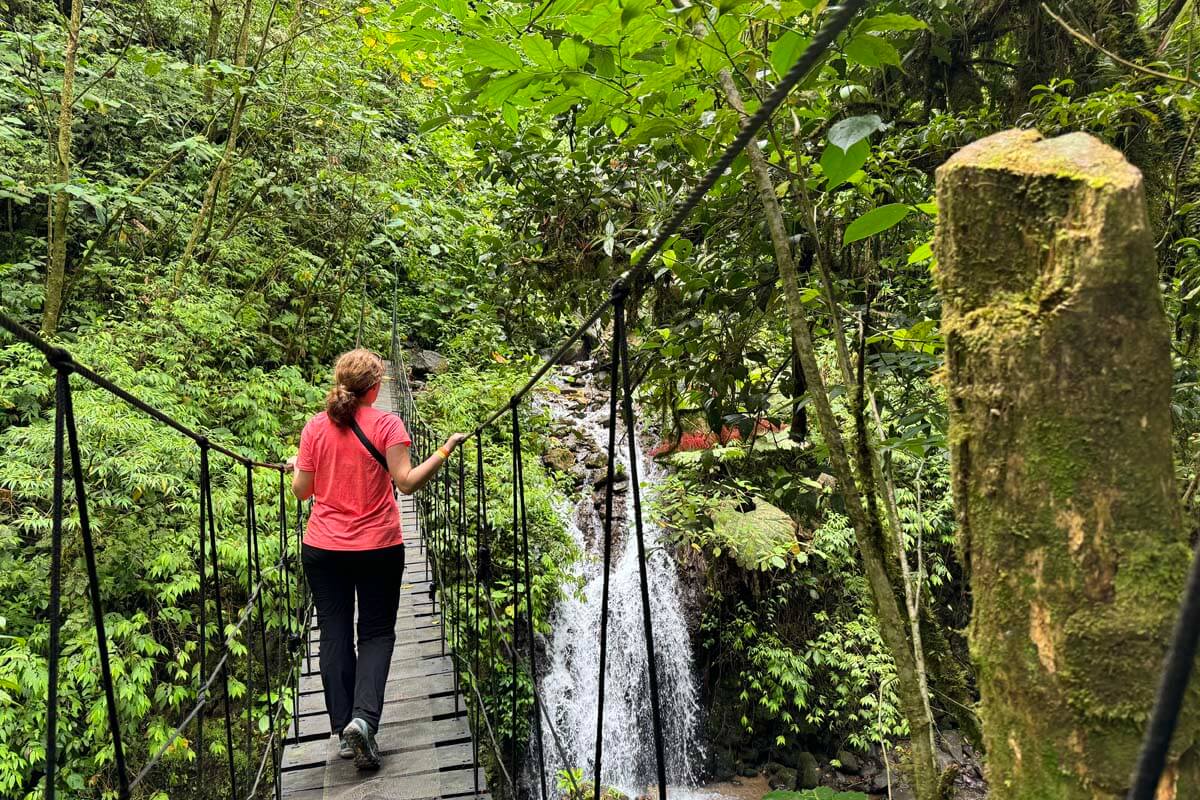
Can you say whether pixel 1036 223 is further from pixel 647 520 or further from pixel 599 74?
pixel 647 520

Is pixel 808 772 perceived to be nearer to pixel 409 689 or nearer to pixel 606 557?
pixel 409 689

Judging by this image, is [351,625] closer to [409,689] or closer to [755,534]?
[409,689]

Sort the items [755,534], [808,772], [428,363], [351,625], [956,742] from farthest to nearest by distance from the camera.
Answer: [428,363]
[956,742]
[808,772]
[755,534]
[351,625]

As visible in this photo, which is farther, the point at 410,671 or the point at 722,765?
the point at 722,765

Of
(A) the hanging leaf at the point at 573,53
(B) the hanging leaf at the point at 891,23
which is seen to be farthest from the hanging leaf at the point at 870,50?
(A) the hanging leaf at the point at 573,53

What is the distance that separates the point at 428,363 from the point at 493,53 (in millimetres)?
6529

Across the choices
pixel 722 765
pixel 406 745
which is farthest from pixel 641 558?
pixel 722 765

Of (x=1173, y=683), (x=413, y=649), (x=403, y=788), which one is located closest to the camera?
(x=1173, y=683)

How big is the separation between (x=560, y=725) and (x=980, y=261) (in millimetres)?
4480

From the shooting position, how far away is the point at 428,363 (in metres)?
7.21

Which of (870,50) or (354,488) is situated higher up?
(870,50)

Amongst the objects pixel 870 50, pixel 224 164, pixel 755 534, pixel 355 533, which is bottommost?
pixel 755 534

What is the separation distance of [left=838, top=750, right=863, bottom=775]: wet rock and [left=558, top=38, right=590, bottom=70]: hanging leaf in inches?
194

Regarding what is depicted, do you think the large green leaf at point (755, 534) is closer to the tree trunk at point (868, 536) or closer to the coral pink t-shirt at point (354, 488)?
the coral pink t-shirt at point (354, 488)
